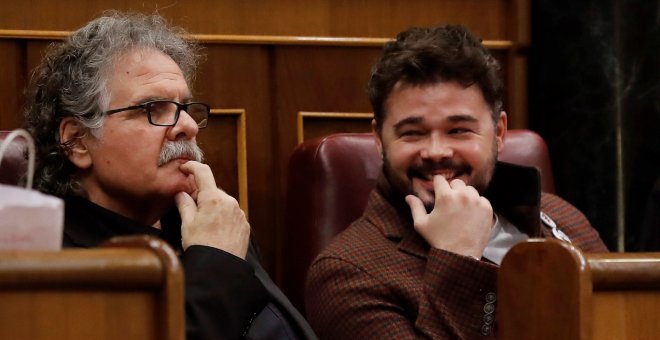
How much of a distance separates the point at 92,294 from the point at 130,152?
0.62m

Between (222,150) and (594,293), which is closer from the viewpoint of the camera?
(594,293)

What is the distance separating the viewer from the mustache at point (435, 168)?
1.49 meters

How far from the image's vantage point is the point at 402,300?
1380 millimetres

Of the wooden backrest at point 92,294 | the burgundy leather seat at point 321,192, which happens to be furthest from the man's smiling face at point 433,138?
the wooden backrest at point 92,294

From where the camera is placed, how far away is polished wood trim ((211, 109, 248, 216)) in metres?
1.87

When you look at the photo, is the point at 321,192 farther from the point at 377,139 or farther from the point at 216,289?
the point at 216,289

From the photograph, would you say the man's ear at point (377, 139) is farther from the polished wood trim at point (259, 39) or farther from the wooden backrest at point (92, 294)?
the wooden backrest at point (92, 294)

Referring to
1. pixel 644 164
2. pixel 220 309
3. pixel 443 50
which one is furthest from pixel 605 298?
pixel 644 164

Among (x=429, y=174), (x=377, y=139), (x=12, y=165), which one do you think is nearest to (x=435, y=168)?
(x=429, y=174)

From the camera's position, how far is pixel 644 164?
2.00 metres

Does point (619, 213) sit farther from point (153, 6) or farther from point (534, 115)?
point (153, 6)

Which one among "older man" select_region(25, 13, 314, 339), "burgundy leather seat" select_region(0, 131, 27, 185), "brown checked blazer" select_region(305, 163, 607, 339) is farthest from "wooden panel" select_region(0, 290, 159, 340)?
"burgundy leather seat" select_region(0, 131, 27, 185)

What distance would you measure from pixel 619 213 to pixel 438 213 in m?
0.74

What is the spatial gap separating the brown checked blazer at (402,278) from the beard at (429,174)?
0.8 inches
